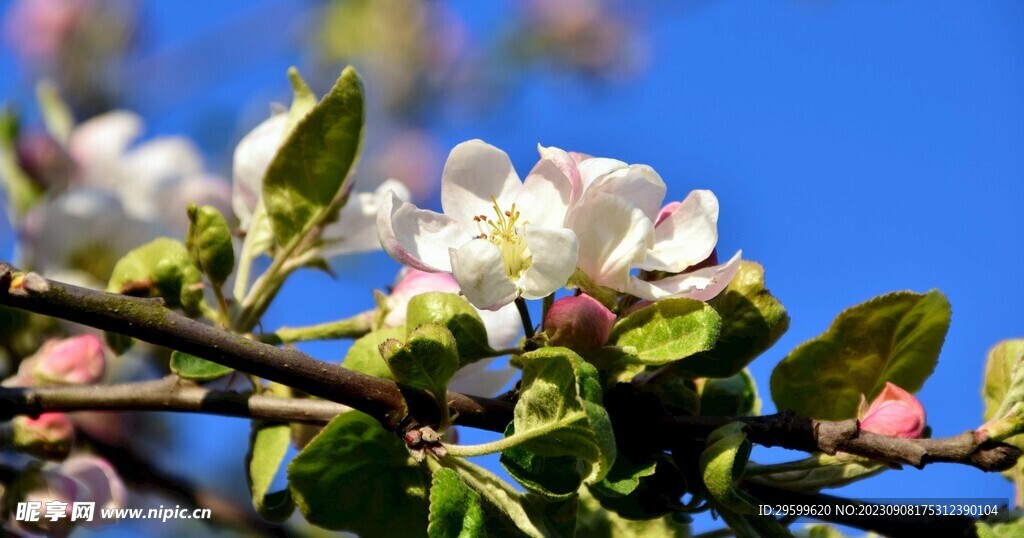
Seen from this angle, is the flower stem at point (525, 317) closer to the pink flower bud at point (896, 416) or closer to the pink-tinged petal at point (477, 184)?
the pink-tinged petal at point (477, 184)

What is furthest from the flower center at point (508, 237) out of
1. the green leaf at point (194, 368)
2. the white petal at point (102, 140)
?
the white petal at point (102, 140)

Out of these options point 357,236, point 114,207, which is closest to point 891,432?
point 357,236

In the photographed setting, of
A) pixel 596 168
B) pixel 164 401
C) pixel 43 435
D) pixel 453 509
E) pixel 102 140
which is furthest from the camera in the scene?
pixel 102 140

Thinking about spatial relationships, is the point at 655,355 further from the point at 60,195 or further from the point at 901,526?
the point at 60,195

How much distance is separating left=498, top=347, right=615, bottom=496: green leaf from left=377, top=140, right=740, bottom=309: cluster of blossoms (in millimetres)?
72

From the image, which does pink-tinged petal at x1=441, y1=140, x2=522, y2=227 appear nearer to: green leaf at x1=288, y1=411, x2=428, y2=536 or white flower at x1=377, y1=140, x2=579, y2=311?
white flower at x1=377, y1=140, x2=579, y2=311

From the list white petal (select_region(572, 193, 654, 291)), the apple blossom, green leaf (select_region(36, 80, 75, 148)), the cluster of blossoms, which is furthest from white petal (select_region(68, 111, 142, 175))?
white petal (select_region(572, 193, 654, 291))

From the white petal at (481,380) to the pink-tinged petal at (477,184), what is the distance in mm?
158

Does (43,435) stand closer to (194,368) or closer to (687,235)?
(194,368)

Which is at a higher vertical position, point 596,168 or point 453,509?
point 596,168

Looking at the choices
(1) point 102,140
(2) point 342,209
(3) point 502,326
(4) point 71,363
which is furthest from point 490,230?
(1) point 102,140

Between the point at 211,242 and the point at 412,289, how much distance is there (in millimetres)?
183

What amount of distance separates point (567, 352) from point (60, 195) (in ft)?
3.06

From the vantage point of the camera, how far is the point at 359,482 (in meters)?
0.80
